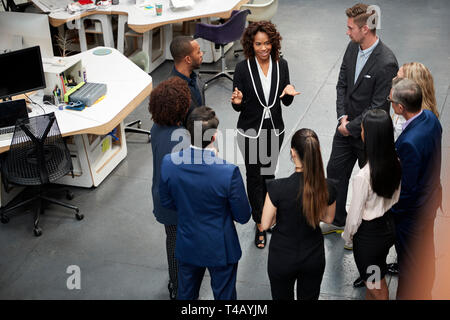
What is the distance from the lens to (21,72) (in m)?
4.68

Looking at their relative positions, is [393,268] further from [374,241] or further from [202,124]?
[202,124]

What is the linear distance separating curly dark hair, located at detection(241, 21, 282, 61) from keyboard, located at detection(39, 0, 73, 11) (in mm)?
4263

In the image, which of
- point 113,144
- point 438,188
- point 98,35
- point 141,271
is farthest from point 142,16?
point 438,188

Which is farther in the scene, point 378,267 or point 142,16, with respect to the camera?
point 142,16

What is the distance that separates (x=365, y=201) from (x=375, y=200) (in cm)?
6

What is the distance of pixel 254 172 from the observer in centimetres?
405

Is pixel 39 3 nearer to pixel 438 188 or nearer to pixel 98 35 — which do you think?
pixel 98 35

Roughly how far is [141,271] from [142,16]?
12.9ft

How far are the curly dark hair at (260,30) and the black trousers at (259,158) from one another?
1.58 ft

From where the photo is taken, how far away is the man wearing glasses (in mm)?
3646

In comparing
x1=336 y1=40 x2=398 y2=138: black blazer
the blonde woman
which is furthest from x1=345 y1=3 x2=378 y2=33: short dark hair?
the blonde woman

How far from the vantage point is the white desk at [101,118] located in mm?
4539

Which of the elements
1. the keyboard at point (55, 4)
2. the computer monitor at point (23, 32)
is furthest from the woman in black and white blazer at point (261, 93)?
the keyboard at point (55, 4)

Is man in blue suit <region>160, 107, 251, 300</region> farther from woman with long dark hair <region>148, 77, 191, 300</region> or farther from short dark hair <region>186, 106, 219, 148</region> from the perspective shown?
woman with long dark hair <region>148, 77, 191, 300</region>
